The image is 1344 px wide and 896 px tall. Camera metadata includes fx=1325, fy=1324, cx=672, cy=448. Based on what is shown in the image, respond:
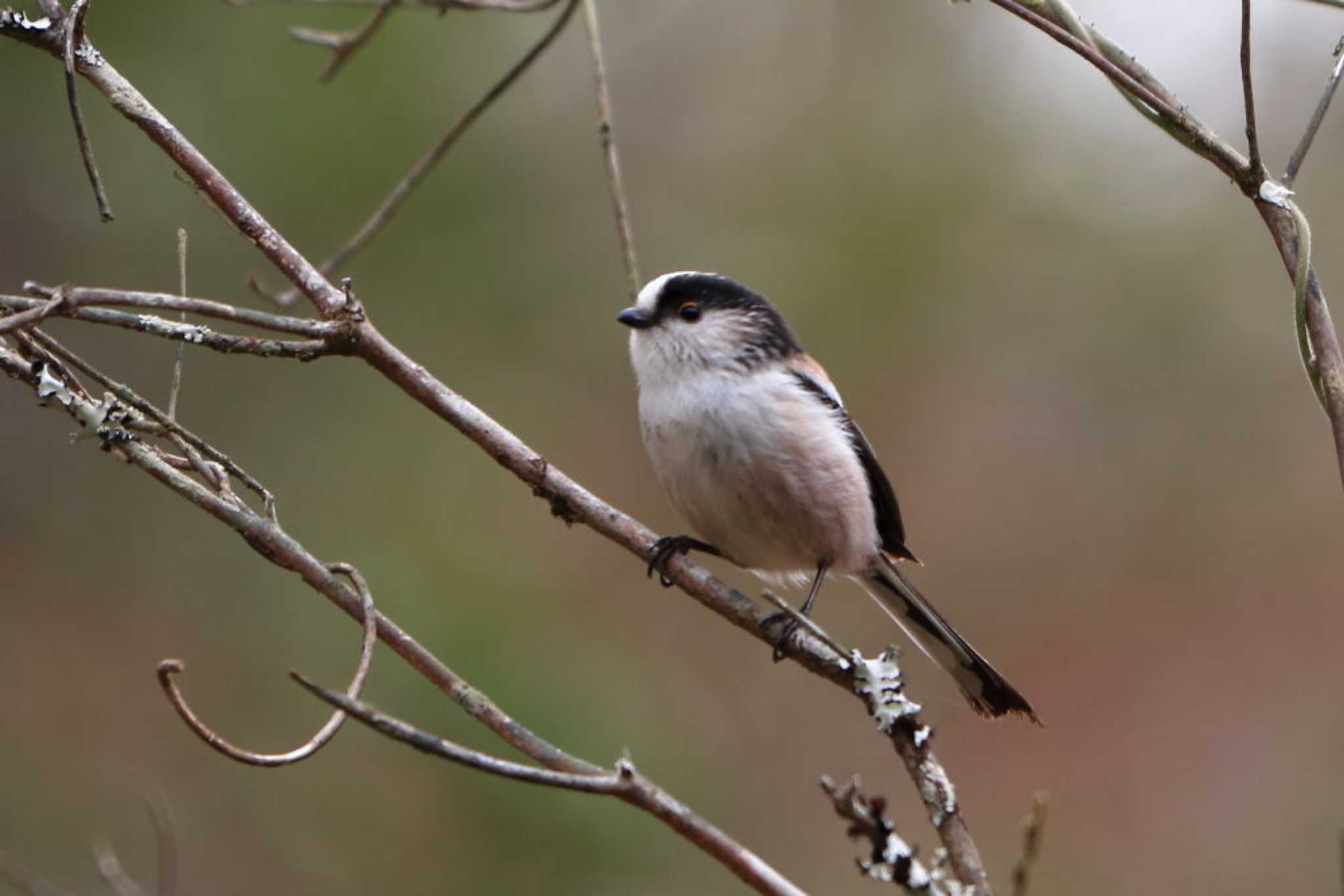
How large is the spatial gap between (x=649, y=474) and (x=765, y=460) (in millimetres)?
2582

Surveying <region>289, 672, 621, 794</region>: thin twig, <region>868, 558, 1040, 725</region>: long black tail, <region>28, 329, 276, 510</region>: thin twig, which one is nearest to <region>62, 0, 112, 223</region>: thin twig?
<region>28, 329, 276, 510</region>: thin twig

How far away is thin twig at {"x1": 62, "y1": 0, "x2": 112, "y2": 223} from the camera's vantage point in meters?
1.83

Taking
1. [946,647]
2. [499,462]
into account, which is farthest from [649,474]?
[499,462]

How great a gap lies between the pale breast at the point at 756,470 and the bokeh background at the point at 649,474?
1303 millimetres

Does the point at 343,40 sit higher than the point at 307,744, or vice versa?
the point at 343,40

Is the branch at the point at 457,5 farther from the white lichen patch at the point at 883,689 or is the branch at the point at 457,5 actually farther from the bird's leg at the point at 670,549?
the white lichen patch at the point at 883,689

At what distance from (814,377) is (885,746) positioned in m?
2.31

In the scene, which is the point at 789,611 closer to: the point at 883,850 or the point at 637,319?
the point at 883,850

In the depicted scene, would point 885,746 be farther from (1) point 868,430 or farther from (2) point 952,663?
(2) point 952,663

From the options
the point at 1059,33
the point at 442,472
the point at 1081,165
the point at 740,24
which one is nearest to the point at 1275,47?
the point at 1081,165

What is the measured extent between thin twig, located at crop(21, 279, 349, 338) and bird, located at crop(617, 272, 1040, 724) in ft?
4.43

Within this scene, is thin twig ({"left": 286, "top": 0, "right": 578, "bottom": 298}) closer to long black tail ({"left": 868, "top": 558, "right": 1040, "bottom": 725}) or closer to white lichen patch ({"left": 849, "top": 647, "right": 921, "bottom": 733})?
white lichen patch ({"left": 849, "top": 647, "right": 921, "bottom": 733})

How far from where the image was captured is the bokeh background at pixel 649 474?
186 inches

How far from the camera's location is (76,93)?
191 centimetres
